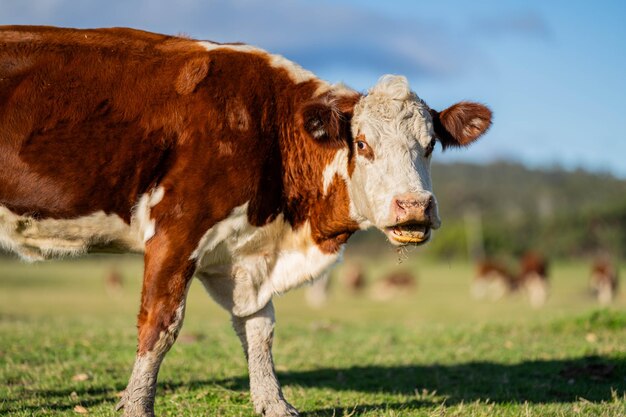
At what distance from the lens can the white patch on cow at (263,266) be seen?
6465 millimetres

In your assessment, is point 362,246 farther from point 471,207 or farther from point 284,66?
point 284,66

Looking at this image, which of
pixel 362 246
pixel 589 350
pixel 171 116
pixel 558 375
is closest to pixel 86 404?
pixel 171 116

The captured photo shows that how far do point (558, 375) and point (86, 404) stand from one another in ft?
16.8

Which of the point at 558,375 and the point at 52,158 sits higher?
the point at 52,158

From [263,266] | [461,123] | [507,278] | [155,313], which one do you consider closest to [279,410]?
[263,266]

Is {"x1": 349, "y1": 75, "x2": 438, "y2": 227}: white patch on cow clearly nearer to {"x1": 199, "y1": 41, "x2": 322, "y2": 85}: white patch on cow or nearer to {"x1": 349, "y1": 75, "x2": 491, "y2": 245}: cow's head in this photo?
{"x1": 349, "y1": 75, "x2": 491, "y2": 245}: cow's head

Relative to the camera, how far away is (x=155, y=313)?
582 cm

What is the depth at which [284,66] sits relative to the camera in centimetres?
680

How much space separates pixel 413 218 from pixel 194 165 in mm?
1675

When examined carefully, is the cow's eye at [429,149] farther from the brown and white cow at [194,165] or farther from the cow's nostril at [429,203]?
the cow's nostril at [429,203]

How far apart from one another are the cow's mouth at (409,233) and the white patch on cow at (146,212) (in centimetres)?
178

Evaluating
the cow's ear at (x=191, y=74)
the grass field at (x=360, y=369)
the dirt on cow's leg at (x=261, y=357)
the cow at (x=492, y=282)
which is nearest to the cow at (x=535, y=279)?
the cow at (x=492, y=282)

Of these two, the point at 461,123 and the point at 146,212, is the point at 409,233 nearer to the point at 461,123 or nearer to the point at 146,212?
the point at 461,123

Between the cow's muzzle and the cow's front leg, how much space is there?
5.24 ft
